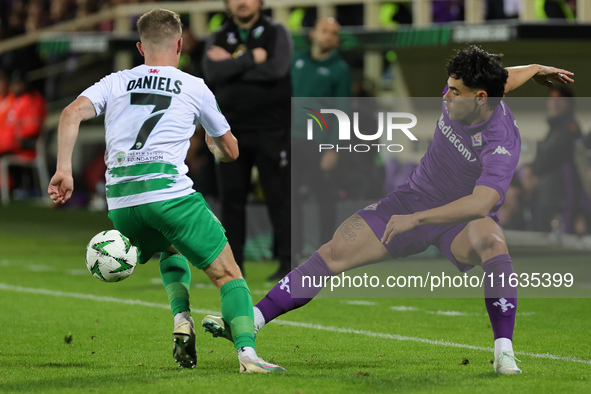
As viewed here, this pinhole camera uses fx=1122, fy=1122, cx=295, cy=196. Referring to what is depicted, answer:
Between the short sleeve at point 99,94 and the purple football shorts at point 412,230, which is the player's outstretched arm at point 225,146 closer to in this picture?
the short sleeve at point 99,94

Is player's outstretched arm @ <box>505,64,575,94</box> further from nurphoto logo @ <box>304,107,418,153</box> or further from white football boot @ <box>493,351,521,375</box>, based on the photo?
white football boot @ <box>493,351,521,375</box>

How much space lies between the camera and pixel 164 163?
17.6ft

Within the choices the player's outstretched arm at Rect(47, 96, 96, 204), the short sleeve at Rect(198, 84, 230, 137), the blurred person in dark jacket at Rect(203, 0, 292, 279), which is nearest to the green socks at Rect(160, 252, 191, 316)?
the short sleeve at Rect(198, 84, 230, 137)

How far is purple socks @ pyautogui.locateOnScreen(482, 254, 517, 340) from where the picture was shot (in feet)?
17.7

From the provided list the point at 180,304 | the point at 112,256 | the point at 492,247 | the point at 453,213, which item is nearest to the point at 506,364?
the point at 492,247

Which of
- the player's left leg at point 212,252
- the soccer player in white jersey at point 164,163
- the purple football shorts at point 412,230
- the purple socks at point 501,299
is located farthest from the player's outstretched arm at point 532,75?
the player's left leg at point 212,252

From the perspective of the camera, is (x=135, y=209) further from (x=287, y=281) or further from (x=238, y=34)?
(x=238, y=34)

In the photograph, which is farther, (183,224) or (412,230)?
(412,230)

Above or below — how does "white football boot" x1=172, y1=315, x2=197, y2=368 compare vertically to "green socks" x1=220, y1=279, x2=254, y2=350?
below

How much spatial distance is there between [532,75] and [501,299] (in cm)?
126

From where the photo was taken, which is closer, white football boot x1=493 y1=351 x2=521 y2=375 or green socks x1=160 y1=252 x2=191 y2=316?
white football boot x1=493 y1=351 x2=521 y2=375

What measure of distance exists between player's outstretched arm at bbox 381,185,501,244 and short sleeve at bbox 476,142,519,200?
0.03 m

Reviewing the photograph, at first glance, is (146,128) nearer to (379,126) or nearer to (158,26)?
(158,26)

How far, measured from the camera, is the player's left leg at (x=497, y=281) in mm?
5375
